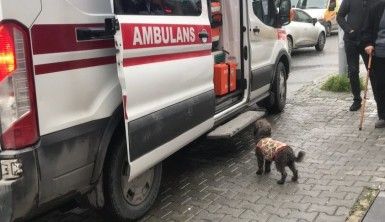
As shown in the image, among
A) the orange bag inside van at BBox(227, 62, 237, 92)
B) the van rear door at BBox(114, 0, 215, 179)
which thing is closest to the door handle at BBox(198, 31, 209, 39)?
the van rear door at BBox(114, 0, 215, 179)

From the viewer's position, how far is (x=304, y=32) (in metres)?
16.2

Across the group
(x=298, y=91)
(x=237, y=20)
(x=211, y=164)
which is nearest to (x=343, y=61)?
(x=298, y=91)

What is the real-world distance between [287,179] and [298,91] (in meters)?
4.93

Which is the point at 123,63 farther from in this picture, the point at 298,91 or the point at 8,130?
the point at 298,91

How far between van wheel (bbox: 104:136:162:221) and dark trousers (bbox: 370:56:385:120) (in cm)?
370

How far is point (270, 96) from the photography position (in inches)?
300

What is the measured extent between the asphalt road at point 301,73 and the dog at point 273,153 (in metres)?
0.99

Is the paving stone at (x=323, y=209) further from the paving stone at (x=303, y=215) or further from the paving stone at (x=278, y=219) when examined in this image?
the paving stone at (x=278, y=219)

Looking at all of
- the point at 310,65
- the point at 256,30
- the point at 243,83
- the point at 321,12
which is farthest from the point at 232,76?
the point at 321,12

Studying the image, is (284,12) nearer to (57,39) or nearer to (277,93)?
(277,93)

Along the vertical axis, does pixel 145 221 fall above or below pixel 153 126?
below

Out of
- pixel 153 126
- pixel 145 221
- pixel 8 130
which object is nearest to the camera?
pixel 8 130

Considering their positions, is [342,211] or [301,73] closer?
[342,211]

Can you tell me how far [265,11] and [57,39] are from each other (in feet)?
15.0
